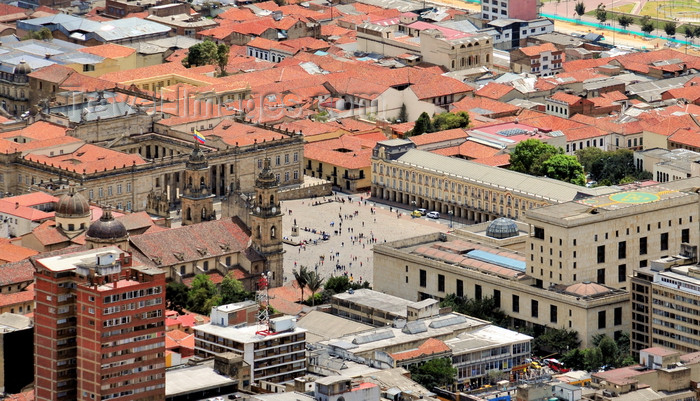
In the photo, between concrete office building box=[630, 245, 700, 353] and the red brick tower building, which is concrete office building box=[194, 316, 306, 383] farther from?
concrete office building box=[630, 245, 700, 353]

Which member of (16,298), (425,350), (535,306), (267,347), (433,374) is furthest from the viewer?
(535,306)

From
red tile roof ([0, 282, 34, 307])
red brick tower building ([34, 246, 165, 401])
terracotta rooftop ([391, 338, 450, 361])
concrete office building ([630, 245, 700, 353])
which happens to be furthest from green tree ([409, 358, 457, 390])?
red tile roof ([0, 282, 34, 307])

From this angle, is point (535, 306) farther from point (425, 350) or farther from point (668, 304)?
point (425, 350)

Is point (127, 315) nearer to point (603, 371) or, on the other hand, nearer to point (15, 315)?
point (15, 315)

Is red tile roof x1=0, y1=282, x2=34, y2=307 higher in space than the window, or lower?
higher

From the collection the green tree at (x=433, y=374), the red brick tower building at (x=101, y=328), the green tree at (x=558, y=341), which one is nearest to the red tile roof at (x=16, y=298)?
the red brick tower building at (x=101, y=328)

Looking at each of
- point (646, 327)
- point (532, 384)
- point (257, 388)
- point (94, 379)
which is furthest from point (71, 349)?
point (646, 327)

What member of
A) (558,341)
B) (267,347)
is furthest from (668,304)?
(267,347)

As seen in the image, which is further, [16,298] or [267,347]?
[16,298]
